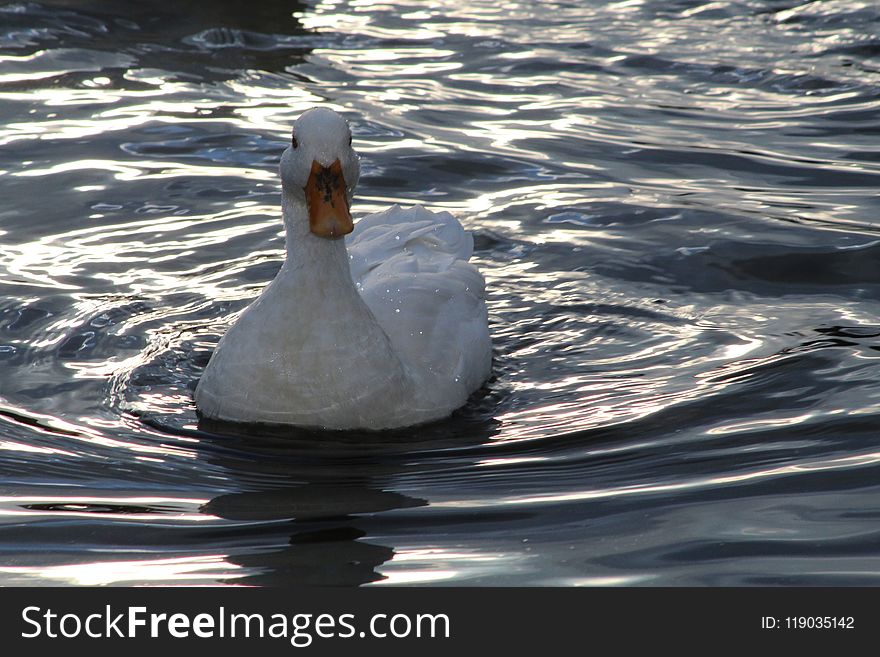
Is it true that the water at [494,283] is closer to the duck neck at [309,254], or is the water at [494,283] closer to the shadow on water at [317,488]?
the shadow on water at [317,488]

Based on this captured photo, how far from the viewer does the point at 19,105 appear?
33.6 feet

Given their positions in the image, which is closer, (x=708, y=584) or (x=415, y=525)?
(x=708, y=584)

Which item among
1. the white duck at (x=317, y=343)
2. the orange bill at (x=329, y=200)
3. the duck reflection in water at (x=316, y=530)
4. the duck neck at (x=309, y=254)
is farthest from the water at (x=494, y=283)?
the orange bill at (x=329, y=200)

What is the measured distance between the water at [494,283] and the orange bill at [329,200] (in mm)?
884

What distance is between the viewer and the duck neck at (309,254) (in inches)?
217

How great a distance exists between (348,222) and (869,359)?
2.63 metres

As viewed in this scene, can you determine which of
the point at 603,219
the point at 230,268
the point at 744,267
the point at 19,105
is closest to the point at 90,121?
the point at 19,105

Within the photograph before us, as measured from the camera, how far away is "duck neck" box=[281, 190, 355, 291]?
18.1 ft

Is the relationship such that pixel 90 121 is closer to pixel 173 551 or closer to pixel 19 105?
pixel 19 105

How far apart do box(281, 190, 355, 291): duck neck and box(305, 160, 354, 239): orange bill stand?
15 centimetres

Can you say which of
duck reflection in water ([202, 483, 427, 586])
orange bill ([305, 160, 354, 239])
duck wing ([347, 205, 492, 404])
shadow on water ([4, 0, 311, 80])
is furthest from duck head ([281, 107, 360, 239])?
shadow on water ([4, 0, 311, 80])

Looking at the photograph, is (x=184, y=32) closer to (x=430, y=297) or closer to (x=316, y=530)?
(x=430, y=297)

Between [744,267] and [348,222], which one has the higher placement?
[348,222]
